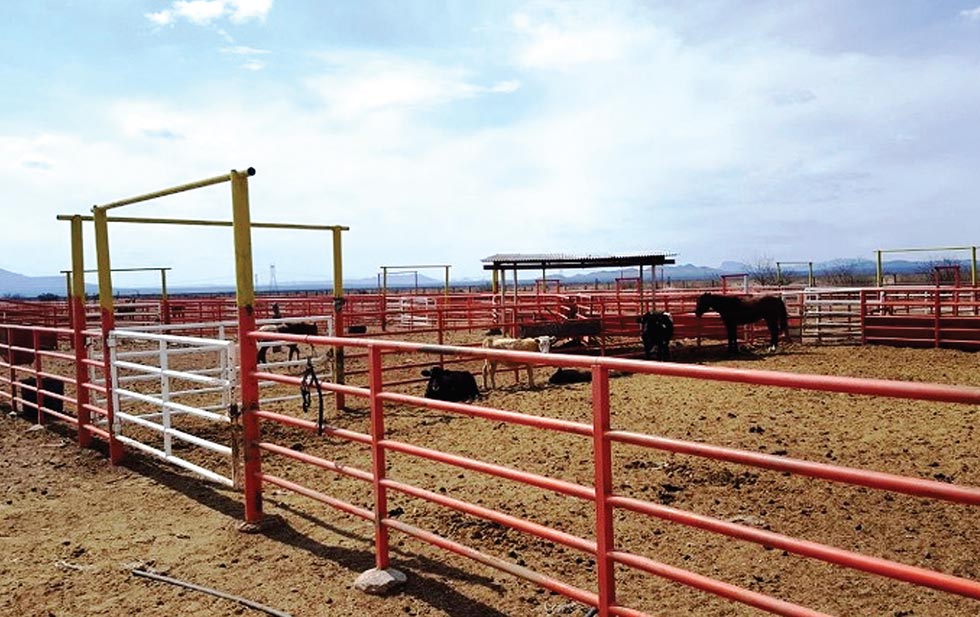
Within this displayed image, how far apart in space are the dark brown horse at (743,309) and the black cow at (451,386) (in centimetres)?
713

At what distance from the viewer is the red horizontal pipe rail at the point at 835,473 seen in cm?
198

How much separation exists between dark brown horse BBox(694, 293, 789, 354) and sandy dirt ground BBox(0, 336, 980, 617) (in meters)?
7.22

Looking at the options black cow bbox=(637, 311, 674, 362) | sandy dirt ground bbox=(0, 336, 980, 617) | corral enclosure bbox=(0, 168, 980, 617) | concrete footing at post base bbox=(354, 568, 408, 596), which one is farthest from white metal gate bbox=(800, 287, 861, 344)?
concrete footing at post base bbox=(354, 568, 408, 596)

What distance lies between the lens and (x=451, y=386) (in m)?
9.80

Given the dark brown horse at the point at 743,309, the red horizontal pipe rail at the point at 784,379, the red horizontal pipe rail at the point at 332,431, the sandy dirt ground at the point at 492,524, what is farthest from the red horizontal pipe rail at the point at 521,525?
the dark brown horse at the point at 743,309

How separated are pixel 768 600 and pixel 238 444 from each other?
370 cm

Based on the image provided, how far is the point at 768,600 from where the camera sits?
243 cm

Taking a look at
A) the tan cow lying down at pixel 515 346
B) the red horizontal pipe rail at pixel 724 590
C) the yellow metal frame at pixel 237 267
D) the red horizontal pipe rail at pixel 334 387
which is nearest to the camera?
the red horizontal pipe rail at pixel 724 590

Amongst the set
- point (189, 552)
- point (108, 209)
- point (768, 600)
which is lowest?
point (189, 552)

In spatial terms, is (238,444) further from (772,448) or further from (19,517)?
(772,448)

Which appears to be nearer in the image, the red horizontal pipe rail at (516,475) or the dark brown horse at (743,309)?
the red horizontal pipe rail at (516,475)

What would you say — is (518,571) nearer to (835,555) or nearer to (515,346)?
(835,555)

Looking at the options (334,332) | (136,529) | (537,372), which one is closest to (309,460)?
(136,529)

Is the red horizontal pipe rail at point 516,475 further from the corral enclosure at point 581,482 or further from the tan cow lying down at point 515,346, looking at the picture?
the tan cow lying down at point 515,346
